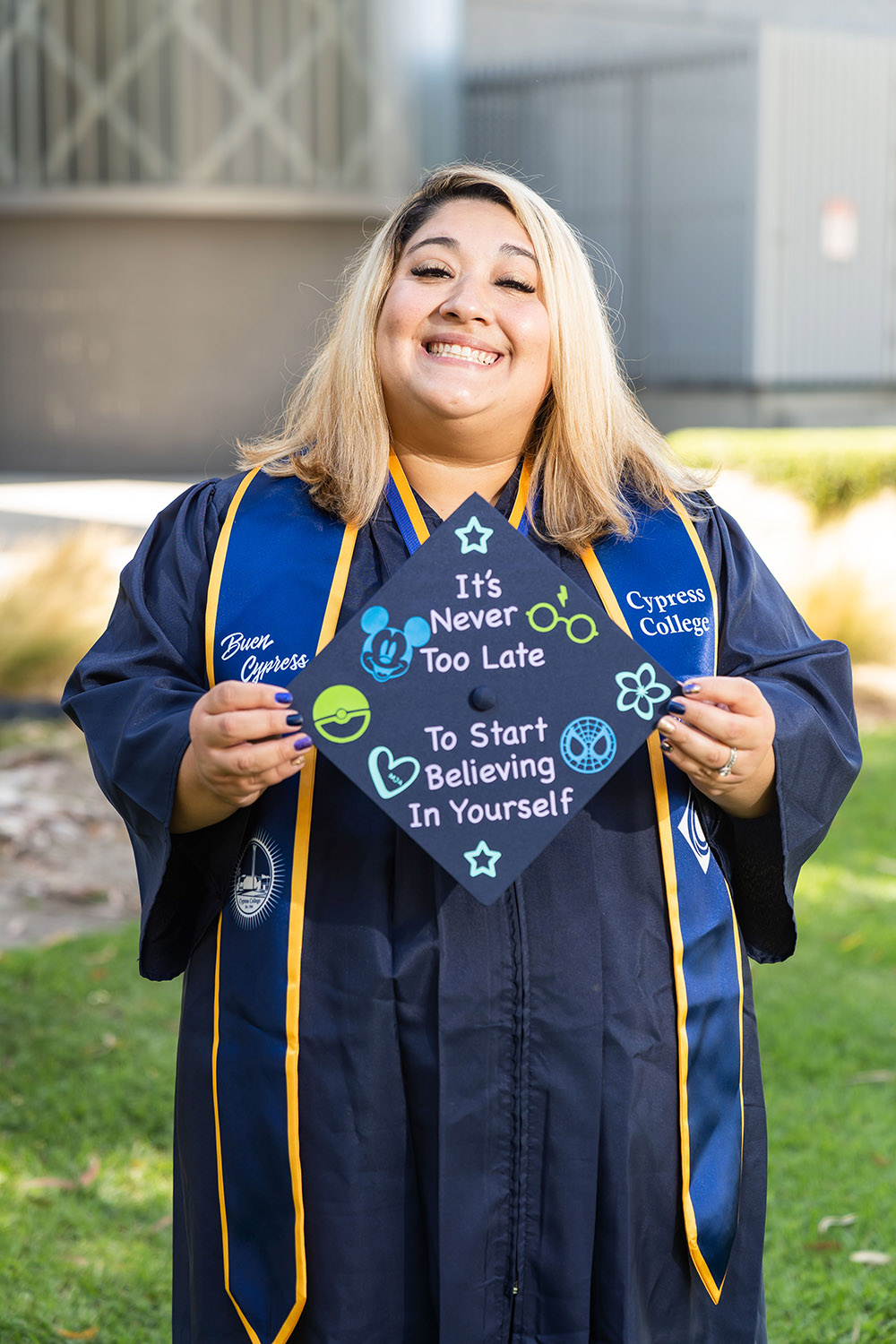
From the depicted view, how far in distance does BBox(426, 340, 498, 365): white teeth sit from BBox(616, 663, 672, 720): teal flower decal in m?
0.55

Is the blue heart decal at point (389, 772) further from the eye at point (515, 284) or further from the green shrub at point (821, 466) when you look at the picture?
the green shrub at point (821, 466)

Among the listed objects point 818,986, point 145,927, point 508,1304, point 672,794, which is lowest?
point 818,986

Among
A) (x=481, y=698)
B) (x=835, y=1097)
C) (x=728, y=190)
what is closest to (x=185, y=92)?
(x=728, y=190)

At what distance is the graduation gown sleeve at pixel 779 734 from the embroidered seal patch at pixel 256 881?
0.66m

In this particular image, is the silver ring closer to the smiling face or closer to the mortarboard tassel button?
the mortarboard tassel button

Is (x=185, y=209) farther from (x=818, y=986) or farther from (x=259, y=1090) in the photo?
(x=259, y=1090)

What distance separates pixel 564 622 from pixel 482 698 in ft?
0.53


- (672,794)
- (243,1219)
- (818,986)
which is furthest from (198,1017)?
(818,986)

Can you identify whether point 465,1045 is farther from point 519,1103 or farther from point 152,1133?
point 152,1133

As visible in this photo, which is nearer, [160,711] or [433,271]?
[160,711]

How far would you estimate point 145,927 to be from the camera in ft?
7.42

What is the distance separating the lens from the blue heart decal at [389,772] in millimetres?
2023

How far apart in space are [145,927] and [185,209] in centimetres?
1369

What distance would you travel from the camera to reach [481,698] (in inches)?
81.7
